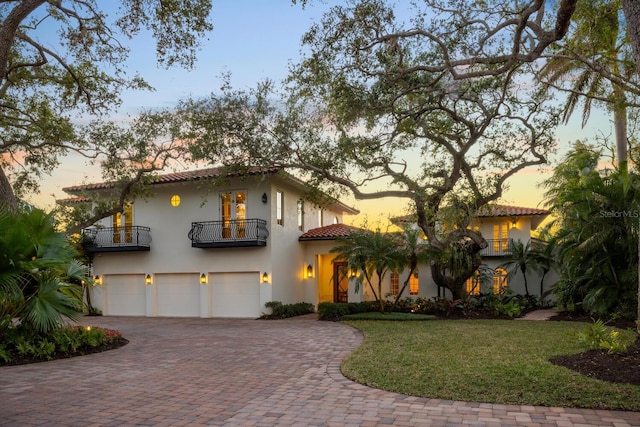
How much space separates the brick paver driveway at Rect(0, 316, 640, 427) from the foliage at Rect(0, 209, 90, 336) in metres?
1.06

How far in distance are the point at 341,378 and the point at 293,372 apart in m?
0.98

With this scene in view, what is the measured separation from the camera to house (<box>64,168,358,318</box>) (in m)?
20.7

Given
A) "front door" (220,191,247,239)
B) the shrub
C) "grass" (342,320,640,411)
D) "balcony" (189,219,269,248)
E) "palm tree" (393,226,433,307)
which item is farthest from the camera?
"front door" (220,191,247,239)

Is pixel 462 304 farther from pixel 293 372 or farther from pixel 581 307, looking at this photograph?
pixel 293 372

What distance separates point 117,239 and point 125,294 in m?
2.49

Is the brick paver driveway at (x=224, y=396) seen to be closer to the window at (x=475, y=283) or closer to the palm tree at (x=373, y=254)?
the palm tree at (x=373, y=254)

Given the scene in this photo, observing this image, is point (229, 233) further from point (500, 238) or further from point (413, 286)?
point (500, 238)

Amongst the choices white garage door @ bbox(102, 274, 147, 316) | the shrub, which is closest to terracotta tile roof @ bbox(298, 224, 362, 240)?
white garage door @ bbox(102, 274, 147, 316)

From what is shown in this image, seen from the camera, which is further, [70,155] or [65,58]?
[70,155]

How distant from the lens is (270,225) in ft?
67.3

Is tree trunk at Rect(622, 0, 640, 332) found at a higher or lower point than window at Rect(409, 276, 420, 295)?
higher

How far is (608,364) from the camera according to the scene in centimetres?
759

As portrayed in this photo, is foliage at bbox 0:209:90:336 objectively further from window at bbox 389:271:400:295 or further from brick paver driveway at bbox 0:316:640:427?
window at bbox 389:271:400:295

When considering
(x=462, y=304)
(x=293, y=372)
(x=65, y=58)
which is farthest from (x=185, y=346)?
(x=462, y=304)
